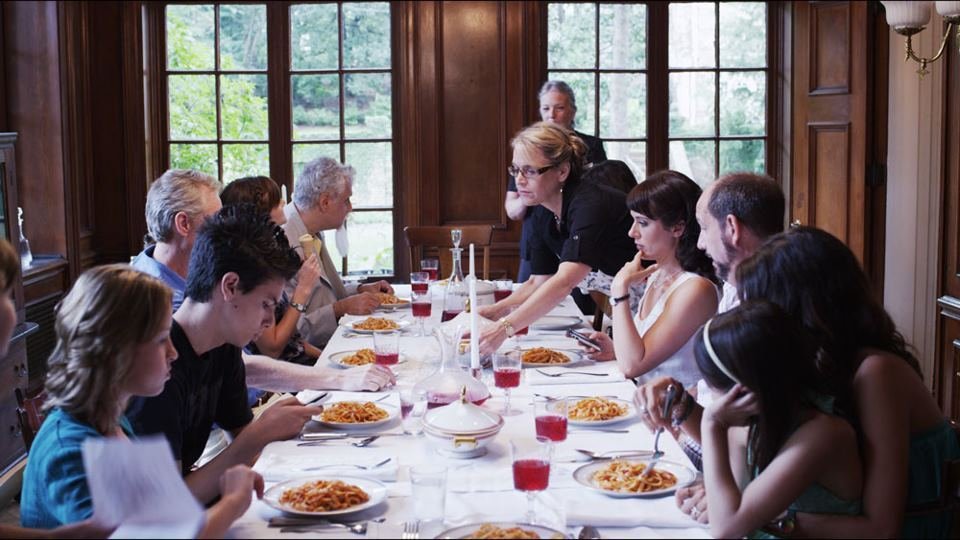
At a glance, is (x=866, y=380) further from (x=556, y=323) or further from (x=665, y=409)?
(x=556, y=323)

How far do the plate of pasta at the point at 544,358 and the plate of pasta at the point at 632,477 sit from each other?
1060 millimetres

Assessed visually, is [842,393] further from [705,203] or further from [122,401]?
[122,401]

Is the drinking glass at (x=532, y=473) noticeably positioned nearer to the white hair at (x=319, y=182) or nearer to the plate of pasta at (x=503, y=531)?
the plate of pasta at (x=503, y=531)

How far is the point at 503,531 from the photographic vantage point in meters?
2.00

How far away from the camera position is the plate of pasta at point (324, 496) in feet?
7.04

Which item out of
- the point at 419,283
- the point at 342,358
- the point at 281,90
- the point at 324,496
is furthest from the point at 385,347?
the point at 281,90

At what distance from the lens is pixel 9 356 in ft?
14.8

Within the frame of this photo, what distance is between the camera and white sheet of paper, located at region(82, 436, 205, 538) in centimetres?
166

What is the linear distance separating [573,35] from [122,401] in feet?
15.8

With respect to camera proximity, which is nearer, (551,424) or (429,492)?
(429,492)

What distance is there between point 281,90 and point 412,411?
398cm

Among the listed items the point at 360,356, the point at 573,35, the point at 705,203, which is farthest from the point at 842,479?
the point at 573,35

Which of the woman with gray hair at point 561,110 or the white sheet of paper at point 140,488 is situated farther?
the woman with gray hair at point 561,110

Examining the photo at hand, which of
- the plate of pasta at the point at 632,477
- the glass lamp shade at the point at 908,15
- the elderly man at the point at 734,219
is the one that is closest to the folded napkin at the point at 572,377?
the elderly man at the point at 734,219
